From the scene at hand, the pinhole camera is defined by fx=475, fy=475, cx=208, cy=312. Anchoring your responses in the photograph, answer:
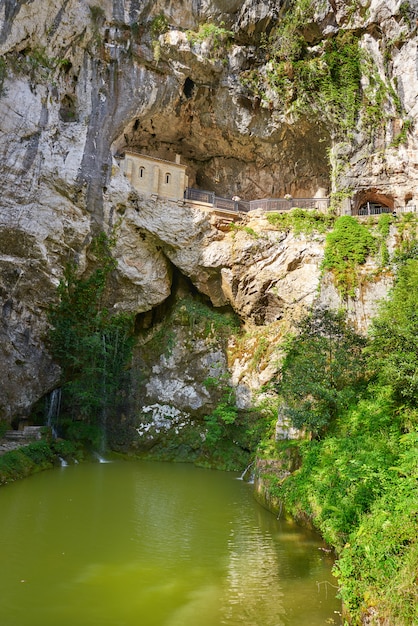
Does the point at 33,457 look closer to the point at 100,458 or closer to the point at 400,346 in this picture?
the point at 100,458

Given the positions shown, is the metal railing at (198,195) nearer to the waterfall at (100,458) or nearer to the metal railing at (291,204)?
the metal railing at (291,204)

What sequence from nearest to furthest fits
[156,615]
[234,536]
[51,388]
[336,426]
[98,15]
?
[156,615]
[234,536]
[336,426]
[51,388]
[98,15]

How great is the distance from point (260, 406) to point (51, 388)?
9.81m

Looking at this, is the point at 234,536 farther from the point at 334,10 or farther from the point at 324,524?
the point at 334,10

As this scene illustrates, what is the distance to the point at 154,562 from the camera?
8.59 metres

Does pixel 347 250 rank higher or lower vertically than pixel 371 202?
lower

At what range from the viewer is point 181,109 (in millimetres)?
26109

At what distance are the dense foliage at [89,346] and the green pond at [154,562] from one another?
7.29 metres

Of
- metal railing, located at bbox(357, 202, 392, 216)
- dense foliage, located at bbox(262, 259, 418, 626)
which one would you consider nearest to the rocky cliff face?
metal railing, located at bbox(357, 202, 392, 216)

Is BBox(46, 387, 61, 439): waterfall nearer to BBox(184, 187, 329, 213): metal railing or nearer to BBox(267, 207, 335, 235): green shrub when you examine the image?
BBox(184, 187, 329, 213): metal railing

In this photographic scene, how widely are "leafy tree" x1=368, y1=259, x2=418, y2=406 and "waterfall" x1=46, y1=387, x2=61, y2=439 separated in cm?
1570

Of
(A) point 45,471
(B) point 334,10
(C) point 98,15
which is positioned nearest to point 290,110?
(B) point 334,10

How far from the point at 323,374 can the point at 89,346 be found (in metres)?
12.4

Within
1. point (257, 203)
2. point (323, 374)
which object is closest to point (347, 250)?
point (257, 203)
